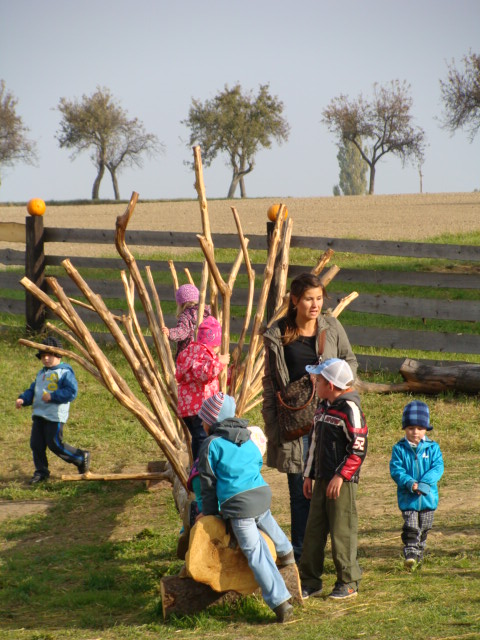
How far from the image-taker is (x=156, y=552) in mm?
5406

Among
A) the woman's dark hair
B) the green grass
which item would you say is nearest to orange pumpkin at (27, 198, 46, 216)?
the green grass

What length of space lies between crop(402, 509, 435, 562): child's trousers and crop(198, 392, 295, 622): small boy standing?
0.87 m

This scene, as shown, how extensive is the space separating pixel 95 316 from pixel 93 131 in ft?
129

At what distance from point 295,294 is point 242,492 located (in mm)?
1143

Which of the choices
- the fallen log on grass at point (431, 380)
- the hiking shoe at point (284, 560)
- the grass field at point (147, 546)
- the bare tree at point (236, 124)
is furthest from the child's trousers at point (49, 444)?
the bare tree at point (236, 124)

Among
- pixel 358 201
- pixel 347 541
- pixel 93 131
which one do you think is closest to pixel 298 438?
pixel 347 541

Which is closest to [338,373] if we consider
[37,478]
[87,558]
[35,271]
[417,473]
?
[417,473]

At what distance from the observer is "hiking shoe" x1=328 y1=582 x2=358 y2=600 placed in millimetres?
4316

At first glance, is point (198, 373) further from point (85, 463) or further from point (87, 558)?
point (85, 463)

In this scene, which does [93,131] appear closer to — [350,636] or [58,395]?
[58,395]

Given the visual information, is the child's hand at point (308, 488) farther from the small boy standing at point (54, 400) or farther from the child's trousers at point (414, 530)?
the small boy standing at point (54, 400)

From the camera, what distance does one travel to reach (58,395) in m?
6.98

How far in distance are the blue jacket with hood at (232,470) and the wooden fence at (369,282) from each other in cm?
515

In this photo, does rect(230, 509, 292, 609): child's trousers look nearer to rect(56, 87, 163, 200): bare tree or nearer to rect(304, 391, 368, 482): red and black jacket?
rect(304, 391, 368, 482): red and black jacket
